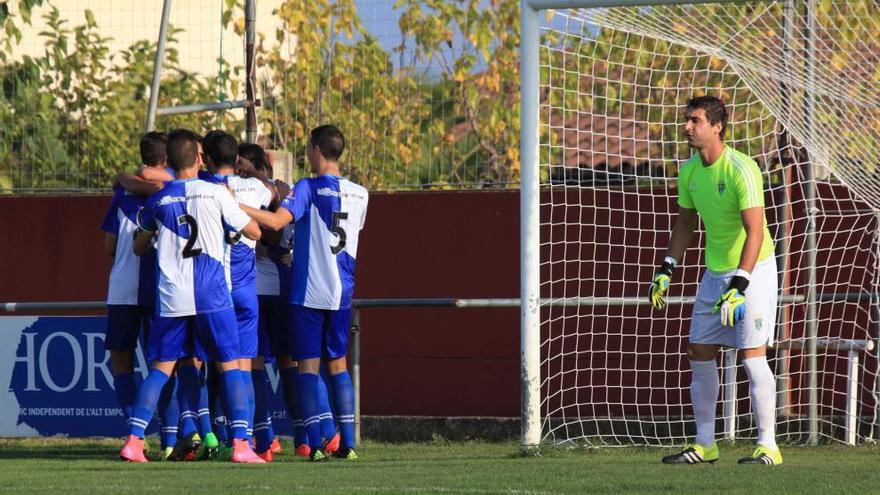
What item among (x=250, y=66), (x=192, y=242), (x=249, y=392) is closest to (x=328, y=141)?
(x=192, y=242)

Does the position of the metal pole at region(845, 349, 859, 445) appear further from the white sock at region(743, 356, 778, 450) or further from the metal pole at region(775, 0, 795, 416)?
the white sock at region(743, 356, 778, 450)

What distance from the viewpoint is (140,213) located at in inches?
348

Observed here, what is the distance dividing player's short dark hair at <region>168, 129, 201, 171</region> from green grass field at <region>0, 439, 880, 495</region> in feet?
5.74

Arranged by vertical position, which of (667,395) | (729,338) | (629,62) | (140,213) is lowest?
(667,395)

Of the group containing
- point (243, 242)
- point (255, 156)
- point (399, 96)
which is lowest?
point (243, 242)

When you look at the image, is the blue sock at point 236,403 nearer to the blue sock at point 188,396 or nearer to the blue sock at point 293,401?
the blue sock at point 188,396

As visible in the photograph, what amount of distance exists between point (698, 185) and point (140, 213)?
129 inches

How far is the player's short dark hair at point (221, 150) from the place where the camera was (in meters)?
9.01

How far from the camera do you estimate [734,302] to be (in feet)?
25.7

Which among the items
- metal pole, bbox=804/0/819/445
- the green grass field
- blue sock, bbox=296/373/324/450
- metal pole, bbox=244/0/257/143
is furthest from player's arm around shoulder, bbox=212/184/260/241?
metal pole, bbox=804/0/819/445

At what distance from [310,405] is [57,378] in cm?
274

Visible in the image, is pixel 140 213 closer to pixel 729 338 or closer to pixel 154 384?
pixel 154 384

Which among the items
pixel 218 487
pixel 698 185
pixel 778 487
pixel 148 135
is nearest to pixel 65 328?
pixel 148 135

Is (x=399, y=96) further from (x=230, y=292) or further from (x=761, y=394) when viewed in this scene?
(x=761, y=394)
